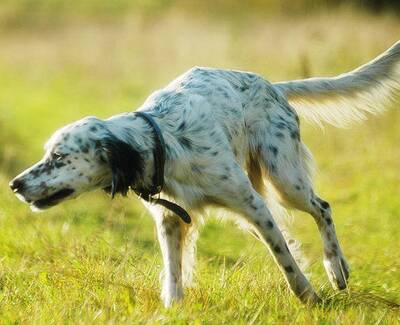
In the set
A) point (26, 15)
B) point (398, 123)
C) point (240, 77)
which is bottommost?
point (26, 15)

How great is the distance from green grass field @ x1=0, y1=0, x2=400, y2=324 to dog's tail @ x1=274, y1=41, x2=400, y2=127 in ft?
1.59

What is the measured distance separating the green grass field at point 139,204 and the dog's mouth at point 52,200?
481 mm

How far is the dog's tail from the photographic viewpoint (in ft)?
21.1

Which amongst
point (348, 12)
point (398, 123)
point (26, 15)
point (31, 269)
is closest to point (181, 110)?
point (31, 269)

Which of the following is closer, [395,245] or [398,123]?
[395,245]

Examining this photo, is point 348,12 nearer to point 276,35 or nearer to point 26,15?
point 276,35

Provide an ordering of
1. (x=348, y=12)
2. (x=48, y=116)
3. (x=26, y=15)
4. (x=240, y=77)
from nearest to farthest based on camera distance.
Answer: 1. (x=240, y=77)
2. (x=48, y=116)
3. (x=348, y=12)
4. (x=26, y=15)

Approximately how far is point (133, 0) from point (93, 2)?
0.94 metres

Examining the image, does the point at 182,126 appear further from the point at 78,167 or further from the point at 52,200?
the point at 52,200

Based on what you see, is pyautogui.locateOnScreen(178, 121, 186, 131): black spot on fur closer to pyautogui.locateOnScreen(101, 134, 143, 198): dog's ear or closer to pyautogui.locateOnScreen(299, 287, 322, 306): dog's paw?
pyautogui.locateOnScreen(101, 134, 143, 198): dog's ear

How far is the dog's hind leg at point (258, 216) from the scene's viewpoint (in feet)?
17.2

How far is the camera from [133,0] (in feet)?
73.3

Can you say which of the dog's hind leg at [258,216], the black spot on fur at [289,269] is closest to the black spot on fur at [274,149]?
the dog's hind leg at [258,216]

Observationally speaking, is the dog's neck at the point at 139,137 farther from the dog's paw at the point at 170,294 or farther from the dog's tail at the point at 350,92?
the dog's tail at the point at 350,92
